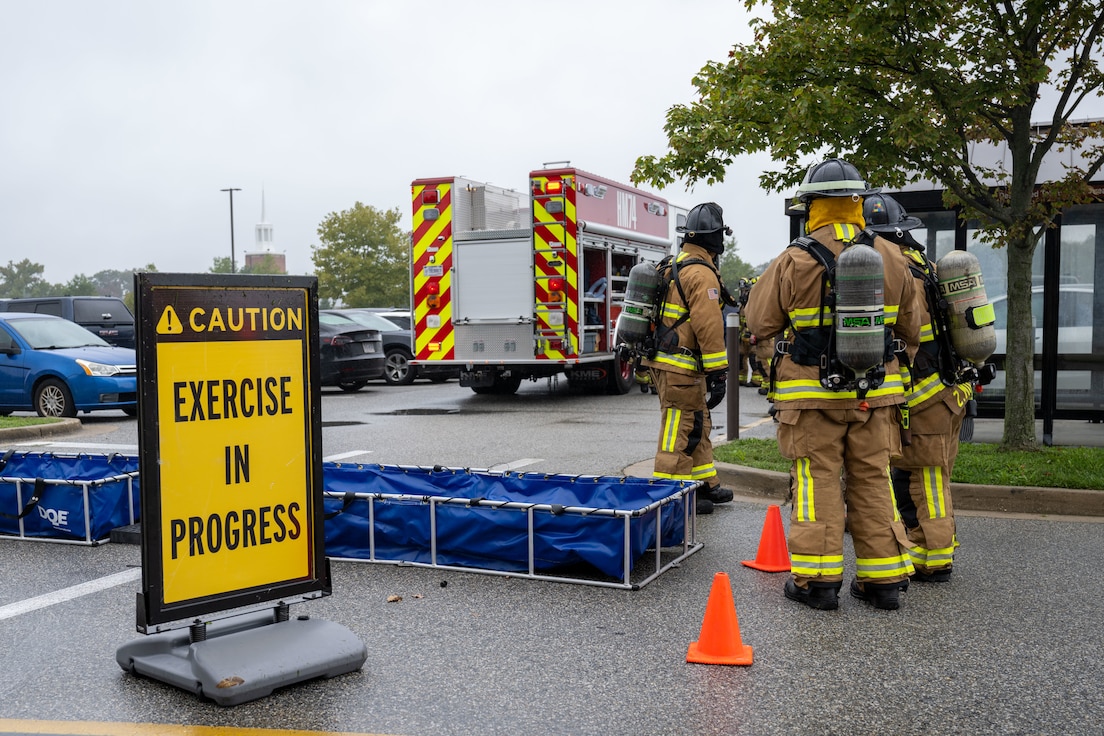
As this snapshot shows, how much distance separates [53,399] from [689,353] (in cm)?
1055

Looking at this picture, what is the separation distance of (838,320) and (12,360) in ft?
42.6

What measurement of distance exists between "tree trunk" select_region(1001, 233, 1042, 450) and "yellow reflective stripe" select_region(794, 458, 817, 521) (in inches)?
185

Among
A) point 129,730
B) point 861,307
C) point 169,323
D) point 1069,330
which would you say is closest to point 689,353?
point 861,307

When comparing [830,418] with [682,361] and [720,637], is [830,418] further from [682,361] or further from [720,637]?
[682,361]

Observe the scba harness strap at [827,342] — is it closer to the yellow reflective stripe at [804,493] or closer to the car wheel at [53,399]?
the yellow reflective stripe at [804,493]

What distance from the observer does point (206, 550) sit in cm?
420

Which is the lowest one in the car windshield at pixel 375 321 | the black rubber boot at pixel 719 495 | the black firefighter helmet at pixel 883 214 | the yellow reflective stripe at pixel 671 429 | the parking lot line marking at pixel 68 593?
the parking lot line marking at pixel 68 593

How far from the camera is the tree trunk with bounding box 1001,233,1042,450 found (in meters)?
9.12

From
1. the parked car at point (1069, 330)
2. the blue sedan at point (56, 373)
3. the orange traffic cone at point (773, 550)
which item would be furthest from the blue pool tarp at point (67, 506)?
the parked car at point (1069, 330)

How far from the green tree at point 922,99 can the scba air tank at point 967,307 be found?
3.02 metres

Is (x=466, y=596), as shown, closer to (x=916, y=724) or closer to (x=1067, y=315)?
(x=916, y=724)

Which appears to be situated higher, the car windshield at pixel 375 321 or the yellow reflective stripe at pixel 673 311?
the yellow reflective stripe at pixel 673 311

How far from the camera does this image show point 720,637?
4.41 metres

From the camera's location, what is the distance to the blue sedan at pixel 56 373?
1416 cm
